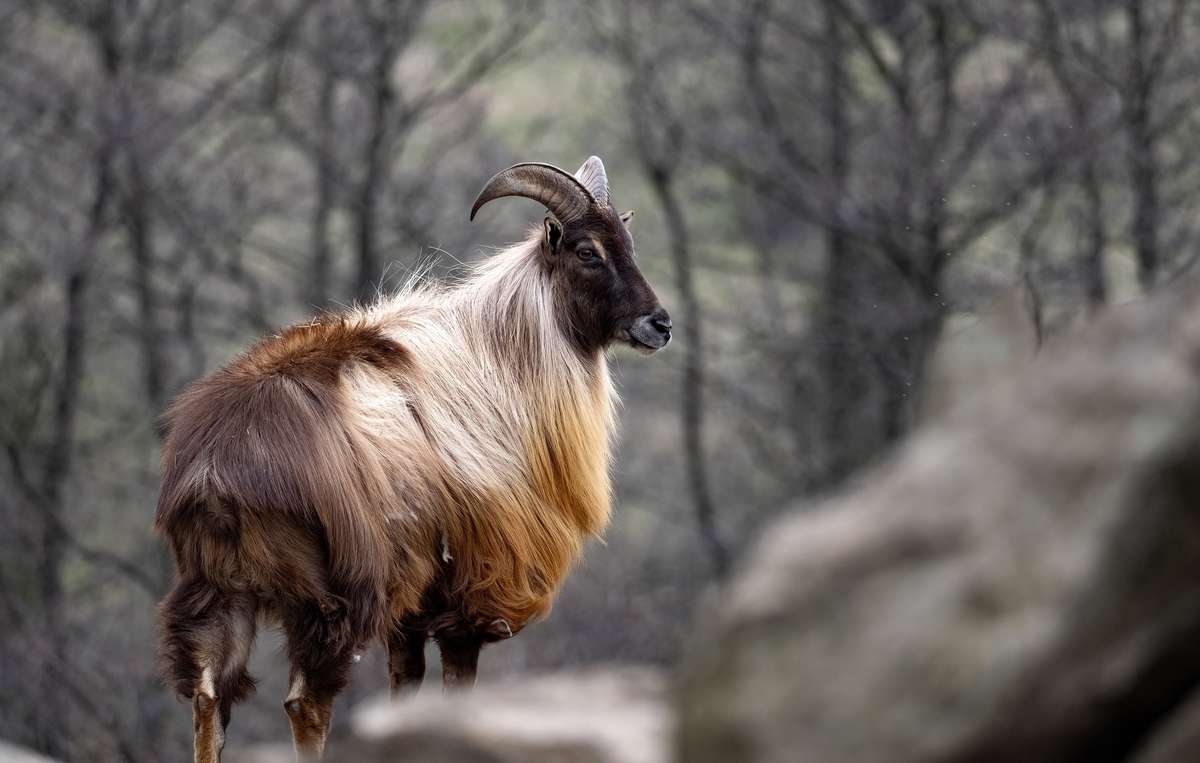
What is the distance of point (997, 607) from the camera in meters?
2.89

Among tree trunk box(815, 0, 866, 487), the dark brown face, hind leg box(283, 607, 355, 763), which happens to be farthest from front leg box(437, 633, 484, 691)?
tree trunk box(815, 0, 866, 487)

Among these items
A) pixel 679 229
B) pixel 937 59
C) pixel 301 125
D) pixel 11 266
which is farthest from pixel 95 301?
pixel 937 59

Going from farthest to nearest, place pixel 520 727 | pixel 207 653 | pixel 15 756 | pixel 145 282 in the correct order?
pixel 145 282, pixel 207 653, pixel 15 756, pixel 520 727

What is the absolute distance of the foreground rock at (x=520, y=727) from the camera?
3.35 metres

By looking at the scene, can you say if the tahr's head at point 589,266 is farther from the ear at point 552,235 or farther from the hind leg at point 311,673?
the hind leg at point 311,673

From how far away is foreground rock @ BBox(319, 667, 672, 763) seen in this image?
335cm

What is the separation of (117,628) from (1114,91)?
12019mm

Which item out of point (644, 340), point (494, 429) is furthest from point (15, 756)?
point (644, 340)

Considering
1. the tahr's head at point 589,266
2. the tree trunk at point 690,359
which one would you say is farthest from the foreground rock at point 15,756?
the tree trunk at point 690,359

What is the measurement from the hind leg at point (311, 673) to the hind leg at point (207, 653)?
21cm

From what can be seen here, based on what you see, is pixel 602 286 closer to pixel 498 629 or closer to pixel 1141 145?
pixel 498 629

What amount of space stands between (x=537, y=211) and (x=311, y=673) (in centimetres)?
1442

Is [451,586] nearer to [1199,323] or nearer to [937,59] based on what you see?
[1199,323]

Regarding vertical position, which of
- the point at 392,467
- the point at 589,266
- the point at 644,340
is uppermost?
the point at 589,266
